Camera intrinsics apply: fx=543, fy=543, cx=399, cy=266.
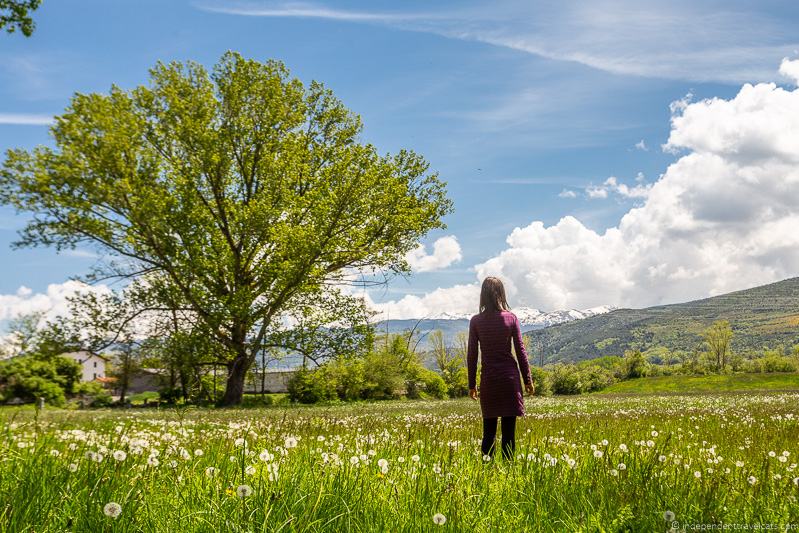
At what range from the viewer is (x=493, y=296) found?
24.8 ft

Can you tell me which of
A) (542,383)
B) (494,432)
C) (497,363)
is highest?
(497,363)

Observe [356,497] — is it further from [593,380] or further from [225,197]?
[593,380]

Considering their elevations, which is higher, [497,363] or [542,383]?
[497,363]

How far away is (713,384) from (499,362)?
2456 inches

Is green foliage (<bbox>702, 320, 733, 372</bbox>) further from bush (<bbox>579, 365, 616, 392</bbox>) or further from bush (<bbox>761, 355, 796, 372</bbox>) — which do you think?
bush (<bbox>579, 365, 616, 392</bbox>)

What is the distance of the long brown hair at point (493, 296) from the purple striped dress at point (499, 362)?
94mm

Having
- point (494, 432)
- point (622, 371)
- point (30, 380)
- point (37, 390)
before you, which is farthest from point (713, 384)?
point (30, 380)

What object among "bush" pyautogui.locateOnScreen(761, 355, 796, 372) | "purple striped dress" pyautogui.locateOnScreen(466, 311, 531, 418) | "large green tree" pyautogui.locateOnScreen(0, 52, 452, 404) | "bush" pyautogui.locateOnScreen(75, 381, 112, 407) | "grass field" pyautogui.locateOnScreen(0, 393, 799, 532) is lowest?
"bush" pyautogui.locateOnScreen(761, 355, 796, 372)

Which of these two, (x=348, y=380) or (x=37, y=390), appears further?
(x=348, y=380)

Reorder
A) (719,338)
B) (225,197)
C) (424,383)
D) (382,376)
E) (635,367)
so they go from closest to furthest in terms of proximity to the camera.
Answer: (225,197) < (382,376) < (424,383) < (635,367) < (719,338)

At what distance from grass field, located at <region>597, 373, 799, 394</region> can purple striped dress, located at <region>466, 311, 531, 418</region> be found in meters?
48.9

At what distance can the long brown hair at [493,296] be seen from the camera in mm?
7559

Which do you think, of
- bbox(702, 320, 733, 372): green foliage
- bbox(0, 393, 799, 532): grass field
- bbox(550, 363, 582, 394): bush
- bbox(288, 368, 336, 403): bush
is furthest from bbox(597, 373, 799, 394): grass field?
bbox(0, 393, 799, 532): grass field

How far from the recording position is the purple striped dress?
23.4 ft
